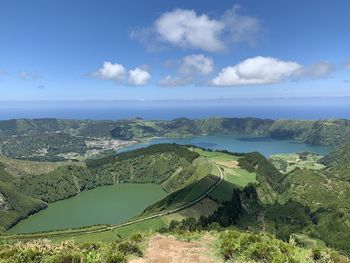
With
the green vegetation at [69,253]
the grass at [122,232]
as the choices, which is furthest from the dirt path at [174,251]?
the grass at [122,232]

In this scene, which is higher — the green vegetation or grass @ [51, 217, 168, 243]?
the green vegetation

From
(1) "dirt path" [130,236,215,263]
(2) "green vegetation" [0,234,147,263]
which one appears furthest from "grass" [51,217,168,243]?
(2) "green vegetation" [0,234,147,263]

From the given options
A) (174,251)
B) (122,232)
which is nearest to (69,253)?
(174,251)

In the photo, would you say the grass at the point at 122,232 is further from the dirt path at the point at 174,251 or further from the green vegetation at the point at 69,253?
the green vegetation at the point at 69,253

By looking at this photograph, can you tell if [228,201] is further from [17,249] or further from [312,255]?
[17,249]

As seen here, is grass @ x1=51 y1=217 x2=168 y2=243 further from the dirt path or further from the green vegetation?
the green vegetation

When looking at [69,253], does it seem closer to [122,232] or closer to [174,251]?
[174,251]

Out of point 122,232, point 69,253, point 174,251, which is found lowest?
point 122,232

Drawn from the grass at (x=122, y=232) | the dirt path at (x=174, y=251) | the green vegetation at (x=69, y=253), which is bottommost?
the grass at (x=122, y=232)

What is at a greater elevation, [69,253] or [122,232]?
[69,253]
